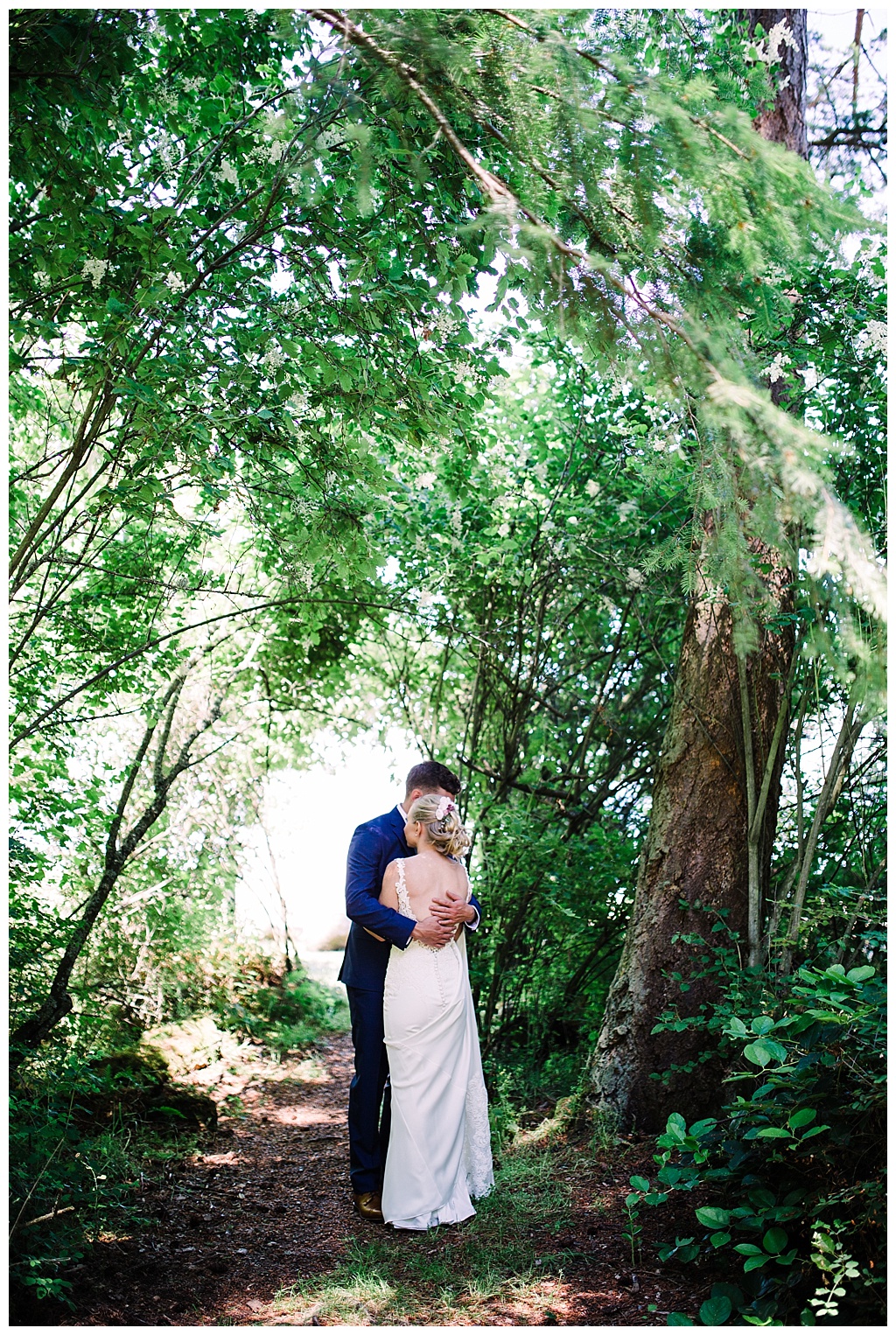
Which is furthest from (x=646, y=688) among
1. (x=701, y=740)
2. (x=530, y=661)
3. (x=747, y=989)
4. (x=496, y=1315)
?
(x=496, y=1315)

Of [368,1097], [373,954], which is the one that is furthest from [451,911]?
[368,1097]

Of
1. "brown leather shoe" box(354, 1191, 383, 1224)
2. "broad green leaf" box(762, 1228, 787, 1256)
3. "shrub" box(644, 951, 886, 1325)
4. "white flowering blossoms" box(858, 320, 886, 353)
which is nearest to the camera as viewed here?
"shrub" box(644, 951, 886, 1325)

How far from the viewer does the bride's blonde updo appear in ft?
13.6

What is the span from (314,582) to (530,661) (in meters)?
1.91

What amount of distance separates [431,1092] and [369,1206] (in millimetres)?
601

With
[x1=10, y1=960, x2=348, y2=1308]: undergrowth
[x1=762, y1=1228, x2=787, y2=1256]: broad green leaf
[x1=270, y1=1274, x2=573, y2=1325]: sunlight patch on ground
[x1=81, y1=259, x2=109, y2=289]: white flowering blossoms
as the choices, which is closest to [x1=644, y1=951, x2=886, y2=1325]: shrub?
[x1=762, y1=1228, x2=787, y2=1256]: broad green leaf

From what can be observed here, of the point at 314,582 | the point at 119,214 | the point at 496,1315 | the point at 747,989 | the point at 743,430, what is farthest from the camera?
the point at 314,582

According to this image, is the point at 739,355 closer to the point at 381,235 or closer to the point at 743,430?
the point at 743,430

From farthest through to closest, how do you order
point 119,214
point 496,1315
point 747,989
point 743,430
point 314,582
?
point 314,582 → point 747,989 → point 119,214 → point 496,1315 → point 743,430

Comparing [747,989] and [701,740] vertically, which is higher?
[701,740]

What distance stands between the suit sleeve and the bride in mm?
87

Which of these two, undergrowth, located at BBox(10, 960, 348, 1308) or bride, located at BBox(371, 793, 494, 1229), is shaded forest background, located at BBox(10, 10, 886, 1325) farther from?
bride, located at BBox(371, 793, 494, 1229)

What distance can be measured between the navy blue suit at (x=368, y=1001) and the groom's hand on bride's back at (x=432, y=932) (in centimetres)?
5

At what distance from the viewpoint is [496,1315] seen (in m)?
3.00
